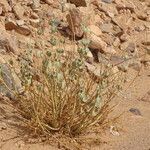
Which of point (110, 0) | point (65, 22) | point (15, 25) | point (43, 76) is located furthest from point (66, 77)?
point (110, 0)

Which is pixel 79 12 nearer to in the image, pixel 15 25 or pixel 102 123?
pixel 15 25

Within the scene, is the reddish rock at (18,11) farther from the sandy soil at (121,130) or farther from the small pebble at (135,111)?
the small pebble at (135,111)

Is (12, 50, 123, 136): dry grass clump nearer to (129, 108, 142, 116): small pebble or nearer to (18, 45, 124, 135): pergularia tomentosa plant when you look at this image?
(18, 45, 124, 135): pergularia tomentosa plant

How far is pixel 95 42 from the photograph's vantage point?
509 centimetres

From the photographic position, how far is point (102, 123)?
383 centimetres

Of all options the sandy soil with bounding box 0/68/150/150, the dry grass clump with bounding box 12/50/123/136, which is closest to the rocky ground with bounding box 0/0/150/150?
the sandy soil with bounding box 0/68/150/150

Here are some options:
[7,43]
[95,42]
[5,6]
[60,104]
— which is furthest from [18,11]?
[60,104]

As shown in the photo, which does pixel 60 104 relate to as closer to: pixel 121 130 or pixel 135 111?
pixel 121 130

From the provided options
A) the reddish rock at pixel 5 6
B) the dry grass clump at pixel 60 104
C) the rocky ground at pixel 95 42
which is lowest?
the rocky ground at pixel 95 42

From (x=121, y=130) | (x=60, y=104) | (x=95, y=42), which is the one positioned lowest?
(x=95, y=42)

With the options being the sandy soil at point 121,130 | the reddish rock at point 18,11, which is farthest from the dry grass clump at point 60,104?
the reddish rock at point 18,11

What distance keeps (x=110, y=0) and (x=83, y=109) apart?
2.78 metres

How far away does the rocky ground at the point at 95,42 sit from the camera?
379 centimetres

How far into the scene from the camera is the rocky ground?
3785mm
